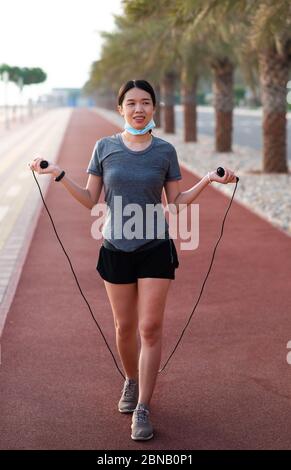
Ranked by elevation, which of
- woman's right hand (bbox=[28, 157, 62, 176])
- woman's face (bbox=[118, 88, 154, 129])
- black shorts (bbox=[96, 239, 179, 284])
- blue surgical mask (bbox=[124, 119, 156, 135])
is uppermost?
woman's face (bbox=[118, 88, 154, 129])

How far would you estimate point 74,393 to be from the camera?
520 centimetres

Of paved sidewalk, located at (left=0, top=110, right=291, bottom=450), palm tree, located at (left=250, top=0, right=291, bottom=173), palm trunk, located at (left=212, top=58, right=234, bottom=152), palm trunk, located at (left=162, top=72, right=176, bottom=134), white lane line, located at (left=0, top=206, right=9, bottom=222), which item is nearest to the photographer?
paved sidewalk, located at (left=0, top=110, right=291, bottom=450)

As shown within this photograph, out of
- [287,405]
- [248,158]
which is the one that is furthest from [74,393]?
[248,158]

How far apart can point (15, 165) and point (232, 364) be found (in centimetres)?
1903

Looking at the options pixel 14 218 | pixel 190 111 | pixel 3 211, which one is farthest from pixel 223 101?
pixel 14 218

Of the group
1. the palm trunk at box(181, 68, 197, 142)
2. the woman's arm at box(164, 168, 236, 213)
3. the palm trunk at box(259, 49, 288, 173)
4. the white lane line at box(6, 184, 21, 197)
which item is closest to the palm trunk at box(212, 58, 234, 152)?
the palm trunk at box(181, 68, 197, 142)

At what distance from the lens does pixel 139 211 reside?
441 centimetres

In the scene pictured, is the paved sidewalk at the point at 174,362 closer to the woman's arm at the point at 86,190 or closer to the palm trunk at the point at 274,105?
the woman's arm at the point at 86,190

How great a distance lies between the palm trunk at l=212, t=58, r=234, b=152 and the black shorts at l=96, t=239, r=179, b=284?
66.4 feet

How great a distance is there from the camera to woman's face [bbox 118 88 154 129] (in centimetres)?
436

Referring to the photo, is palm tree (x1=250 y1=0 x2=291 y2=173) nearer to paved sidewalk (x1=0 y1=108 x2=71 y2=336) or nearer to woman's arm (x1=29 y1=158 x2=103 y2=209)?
paved sidewalk (x1=0 y1=108 x2=71 y2=336)

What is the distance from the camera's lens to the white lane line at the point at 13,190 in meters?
16.5

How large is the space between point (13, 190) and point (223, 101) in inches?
364

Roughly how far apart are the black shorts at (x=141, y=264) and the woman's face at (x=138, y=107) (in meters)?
0.66
